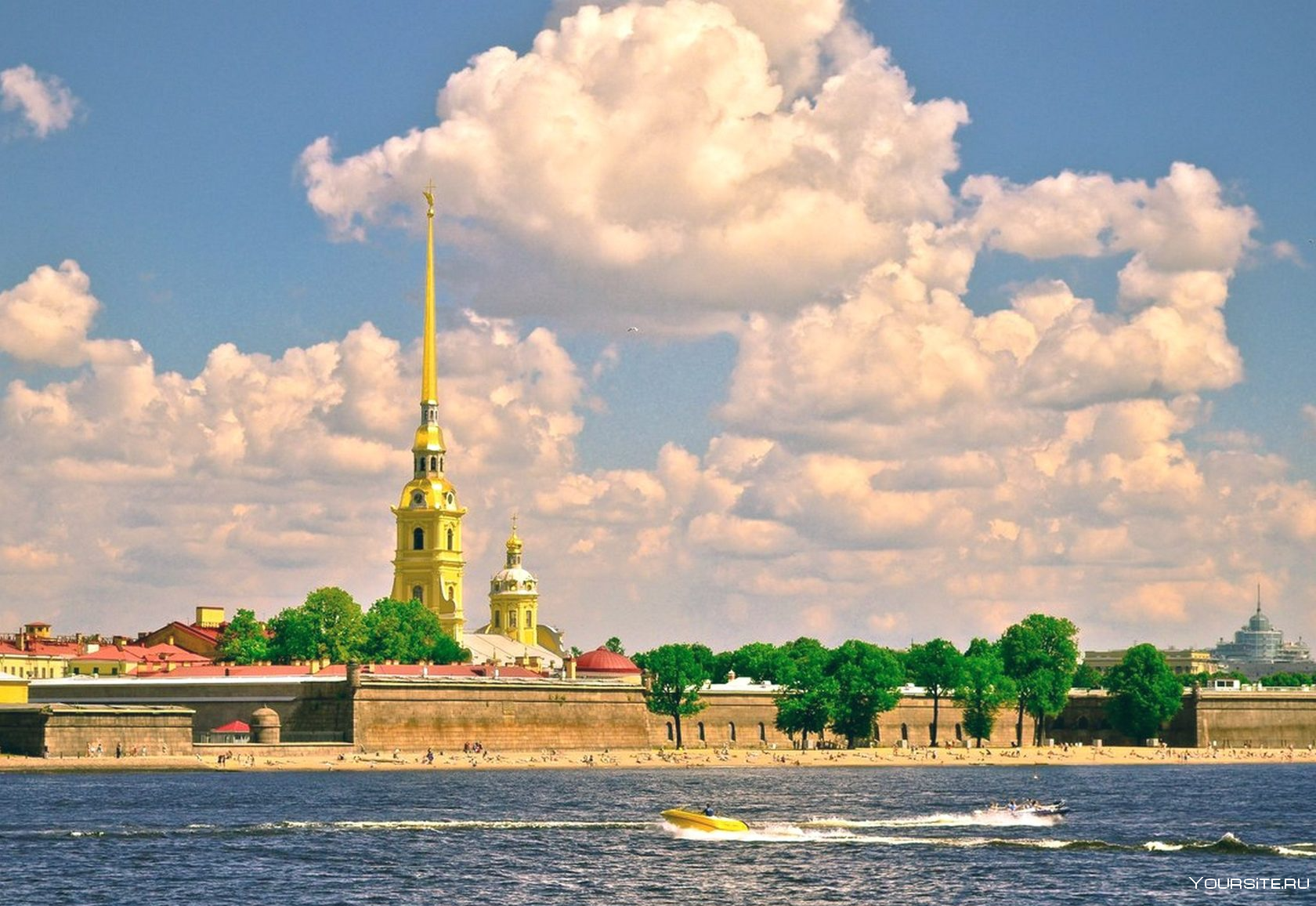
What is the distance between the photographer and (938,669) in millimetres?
156125

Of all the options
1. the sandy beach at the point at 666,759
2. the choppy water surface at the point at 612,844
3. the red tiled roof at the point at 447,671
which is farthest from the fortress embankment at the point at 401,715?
the choppy water surface at the point at 612,844

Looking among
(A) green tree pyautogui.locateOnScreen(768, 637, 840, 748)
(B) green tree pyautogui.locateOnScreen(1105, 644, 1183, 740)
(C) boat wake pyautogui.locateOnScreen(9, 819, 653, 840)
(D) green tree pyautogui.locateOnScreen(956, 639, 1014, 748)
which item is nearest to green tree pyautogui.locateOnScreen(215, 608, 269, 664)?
(A) green tree pyautogui.locateOnScreen(768, 637, 840, 748)

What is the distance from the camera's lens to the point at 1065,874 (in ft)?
225

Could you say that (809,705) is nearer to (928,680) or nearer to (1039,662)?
(928,680)

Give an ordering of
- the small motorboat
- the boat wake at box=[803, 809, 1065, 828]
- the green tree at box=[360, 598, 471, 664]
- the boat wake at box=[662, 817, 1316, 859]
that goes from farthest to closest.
→ 1. the green tree at box=[360, 598, 471, 664]
2. the small motorboat
3. the boat wake at box=[803, 809, 1065, 828]
4. the boat wake at box=[662, 817, 1316, 859]

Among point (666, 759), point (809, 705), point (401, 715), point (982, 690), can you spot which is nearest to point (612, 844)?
point (401, 715)

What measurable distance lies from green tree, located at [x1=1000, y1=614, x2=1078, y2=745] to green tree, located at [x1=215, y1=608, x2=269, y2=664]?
56.4m

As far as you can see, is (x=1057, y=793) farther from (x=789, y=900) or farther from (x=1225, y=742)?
(x=1225, y=742)

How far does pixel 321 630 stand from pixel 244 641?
6.58 meters

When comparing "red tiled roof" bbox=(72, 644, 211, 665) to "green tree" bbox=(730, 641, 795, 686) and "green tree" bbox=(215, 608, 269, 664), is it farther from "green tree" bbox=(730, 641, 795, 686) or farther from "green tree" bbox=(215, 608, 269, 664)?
"green tree" bbox=(730, 641, 795, 686)

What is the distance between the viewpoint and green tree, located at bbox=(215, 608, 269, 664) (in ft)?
532

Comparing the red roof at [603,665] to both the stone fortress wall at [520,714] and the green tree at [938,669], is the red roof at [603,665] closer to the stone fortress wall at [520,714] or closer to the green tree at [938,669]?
the stone fortress wall at [520,714]

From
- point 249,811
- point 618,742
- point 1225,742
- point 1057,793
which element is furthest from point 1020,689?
point 249,811

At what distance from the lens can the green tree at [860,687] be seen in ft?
484
